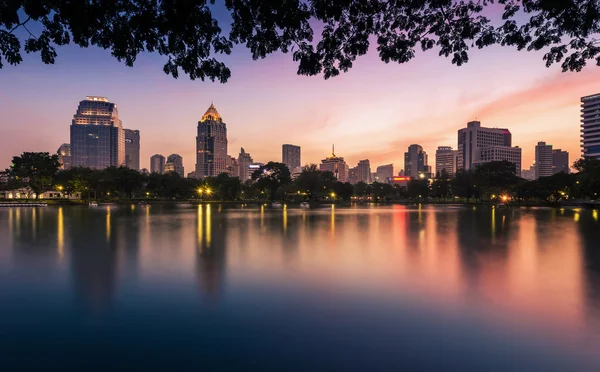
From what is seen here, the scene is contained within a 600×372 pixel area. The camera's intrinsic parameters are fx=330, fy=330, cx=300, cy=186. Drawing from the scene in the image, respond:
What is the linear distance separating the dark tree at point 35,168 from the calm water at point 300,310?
7623 centimetres

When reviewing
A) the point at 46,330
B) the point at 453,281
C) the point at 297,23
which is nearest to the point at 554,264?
the point at 453,281

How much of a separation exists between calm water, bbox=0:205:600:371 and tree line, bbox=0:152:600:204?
60.6m

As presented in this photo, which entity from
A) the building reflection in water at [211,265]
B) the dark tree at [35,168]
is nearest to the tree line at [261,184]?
the dark tree at [35,168]

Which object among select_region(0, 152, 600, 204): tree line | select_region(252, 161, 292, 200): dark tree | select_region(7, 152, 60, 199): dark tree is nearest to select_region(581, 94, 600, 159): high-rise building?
select_region(0, 152, 600, 204): tree line

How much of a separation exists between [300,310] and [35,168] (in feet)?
289

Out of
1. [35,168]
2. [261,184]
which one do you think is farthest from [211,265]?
[261,184]

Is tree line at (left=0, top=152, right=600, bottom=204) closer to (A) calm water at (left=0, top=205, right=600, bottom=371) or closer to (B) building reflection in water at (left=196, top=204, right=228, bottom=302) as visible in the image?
(A) calm water at (left=0, top=205, right=600, bottom=371)

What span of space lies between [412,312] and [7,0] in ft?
Result: 30.2

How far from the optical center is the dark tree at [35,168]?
7194 cm

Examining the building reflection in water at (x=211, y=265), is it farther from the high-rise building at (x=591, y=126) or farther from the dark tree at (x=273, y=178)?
the high-rise building at (x=591, y=126)

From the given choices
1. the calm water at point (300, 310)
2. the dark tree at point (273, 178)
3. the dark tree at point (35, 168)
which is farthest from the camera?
the dark tree at point (273, 178)

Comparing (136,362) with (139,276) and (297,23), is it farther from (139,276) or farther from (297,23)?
(297,23)

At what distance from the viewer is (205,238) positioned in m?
17.3

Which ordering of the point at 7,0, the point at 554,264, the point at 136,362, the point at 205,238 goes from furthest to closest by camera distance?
the point at 205,238 → the point at 554,264 → the point at 7,0 → the point at 136,362
